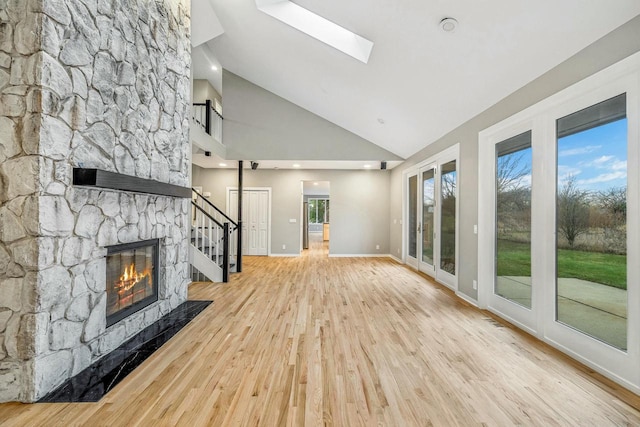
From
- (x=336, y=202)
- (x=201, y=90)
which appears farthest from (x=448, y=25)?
(x=201, y=90)

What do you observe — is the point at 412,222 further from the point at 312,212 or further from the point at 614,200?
the point at 312,212

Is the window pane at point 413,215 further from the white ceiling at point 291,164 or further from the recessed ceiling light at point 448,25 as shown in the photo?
the recessed ceiling light at point 448,25

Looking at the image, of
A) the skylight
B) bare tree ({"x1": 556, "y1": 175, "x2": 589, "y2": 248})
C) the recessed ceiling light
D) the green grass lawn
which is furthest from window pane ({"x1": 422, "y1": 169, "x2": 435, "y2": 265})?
the recessed ceiling light

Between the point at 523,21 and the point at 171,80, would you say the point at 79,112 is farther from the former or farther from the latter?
the point at 523,21

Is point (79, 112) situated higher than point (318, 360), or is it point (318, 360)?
point (79, 112)

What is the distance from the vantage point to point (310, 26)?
168 inches

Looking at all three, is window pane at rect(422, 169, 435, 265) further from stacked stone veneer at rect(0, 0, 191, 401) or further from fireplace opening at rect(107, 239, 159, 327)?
stacked stone veneer at rect(0, 0, 191, 401)

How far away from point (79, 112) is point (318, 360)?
2.65 metres

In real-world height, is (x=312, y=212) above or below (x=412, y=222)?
above

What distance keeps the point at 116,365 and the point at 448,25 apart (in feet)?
13.8

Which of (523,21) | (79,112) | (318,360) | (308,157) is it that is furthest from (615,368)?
(308,157)

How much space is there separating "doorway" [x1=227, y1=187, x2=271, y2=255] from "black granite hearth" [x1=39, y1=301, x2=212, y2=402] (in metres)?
5.35

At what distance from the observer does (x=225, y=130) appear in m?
7.37

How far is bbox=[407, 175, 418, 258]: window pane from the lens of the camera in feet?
22.7
